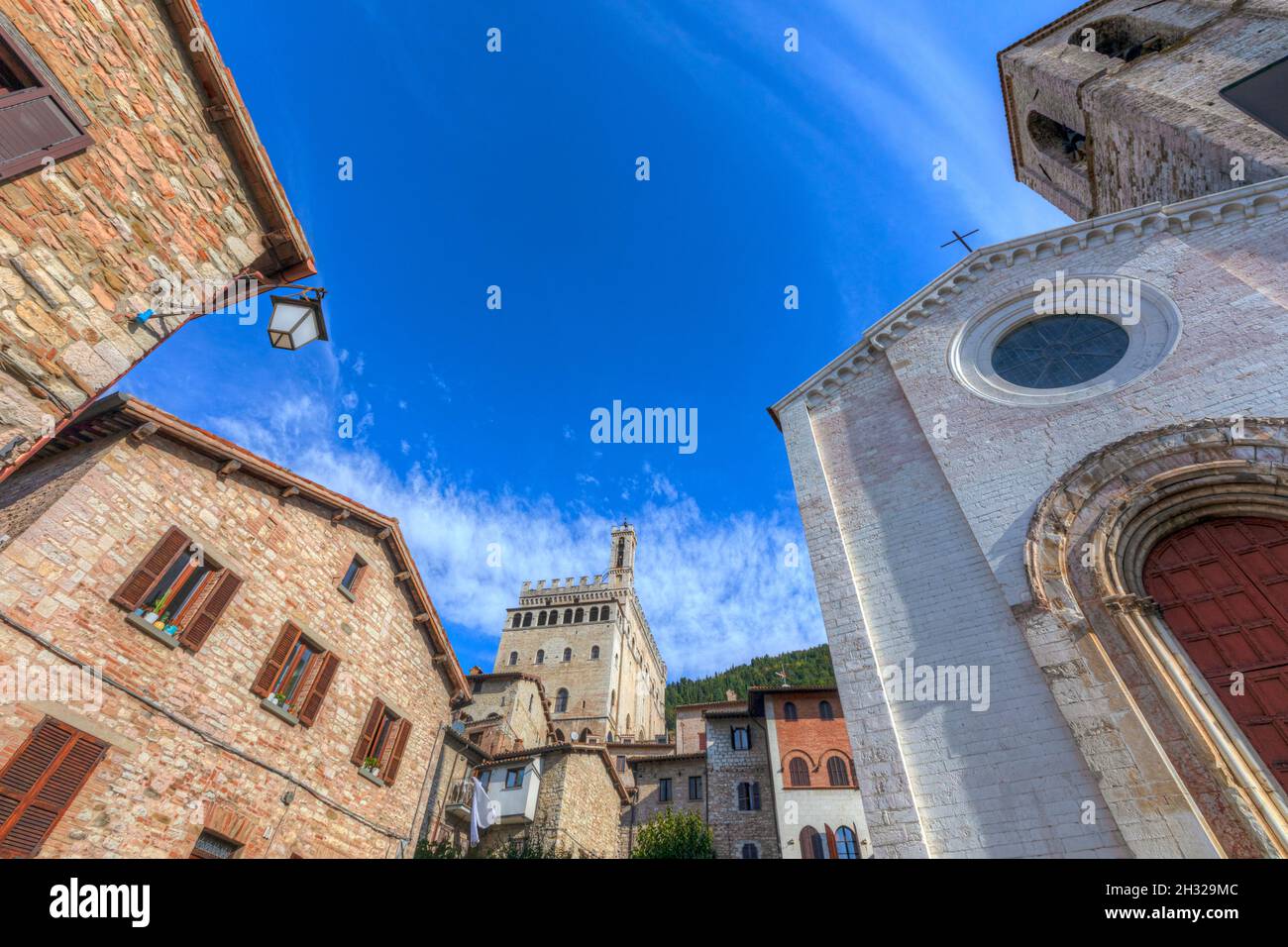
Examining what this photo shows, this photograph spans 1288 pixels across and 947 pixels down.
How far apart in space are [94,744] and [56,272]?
6843 mm

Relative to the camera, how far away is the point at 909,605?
1010cm

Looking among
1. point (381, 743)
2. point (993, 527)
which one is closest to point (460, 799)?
point (381, 743)

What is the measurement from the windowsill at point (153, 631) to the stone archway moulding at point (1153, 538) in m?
13.3

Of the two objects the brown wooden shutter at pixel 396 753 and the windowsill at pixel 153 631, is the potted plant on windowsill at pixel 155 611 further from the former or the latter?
the brown wooden shutter at pixel 396 753

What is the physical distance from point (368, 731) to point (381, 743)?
2.17 ft

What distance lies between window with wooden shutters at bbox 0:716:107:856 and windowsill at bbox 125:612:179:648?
1.57 m

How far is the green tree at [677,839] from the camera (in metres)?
23.9

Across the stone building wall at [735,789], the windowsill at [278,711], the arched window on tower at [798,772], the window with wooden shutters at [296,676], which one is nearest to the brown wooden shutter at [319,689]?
the window with wooden shutters at [296,676]

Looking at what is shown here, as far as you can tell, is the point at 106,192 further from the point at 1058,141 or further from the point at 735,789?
the point at 735,789

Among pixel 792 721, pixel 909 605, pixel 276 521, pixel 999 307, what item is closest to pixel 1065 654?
pixel 909 605

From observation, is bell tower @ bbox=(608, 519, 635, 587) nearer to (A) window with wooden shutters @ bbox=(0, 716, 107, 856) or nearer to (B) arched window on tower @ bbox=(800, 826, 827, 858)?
(B) arched window on tower @ bbox=(800, 826, 827, 858)

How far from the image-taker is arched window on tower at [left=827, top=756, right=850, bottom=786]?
25766 mm

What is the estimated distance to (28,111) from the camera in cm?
528
